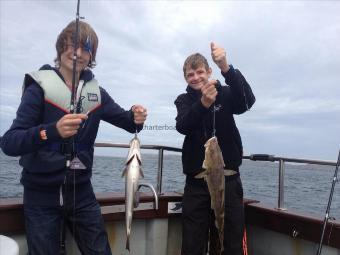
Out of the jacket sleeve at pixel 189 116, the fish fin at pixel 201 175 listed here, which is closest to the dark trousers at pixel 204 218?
the fish fin at pixel 201 175

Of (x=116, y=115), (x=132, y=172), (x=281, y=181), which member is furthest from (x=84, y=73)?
(x=281, y=181)

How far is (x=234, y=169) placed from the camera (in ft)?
13.9

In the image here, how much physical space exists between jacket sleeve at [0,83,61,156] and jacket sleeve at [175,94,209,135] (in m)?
1.46

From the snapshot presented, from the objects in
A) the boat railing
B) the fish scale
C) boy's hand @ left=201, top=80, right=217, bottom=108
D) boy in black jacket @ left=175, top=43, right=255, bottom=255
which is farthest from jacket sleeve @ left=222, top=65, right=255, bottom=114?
the boat railing

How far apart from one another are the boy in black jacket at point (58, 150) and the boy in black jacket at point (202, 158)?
879 millimetres

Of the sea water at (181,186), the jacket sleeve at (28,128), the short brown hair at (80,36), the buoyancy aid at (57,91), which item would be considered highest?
the short brown hair at (80,36)

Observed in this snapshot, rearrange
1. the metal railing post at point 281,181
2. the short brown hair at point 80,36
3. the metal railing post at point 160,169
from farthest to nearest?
the metal railing post at point 160,169 → the metal railing post at point 281,181 → the short brown hair at point 80,36

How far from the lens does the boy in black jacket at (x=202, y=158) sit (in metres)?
4.20

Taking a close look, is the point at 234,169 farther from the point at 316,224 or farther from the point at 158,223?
the point at 158,223

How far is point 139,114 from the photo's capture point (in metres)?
3.70

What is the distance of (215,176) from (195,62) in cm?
133

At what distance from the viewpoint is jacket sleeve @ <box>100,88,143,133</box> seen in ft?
12.6

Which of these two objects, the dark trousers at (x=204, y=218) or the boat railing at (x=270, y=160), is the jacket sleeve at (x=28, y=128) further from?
the dark trousers at (x=204, y=218)

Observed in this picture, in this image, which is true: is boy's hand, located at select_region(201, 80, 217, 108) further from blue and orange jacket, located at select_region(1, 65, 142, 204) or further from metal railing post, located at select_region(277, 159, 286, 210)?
metal railing post, located at select_region(277, 159, 286, 210)
